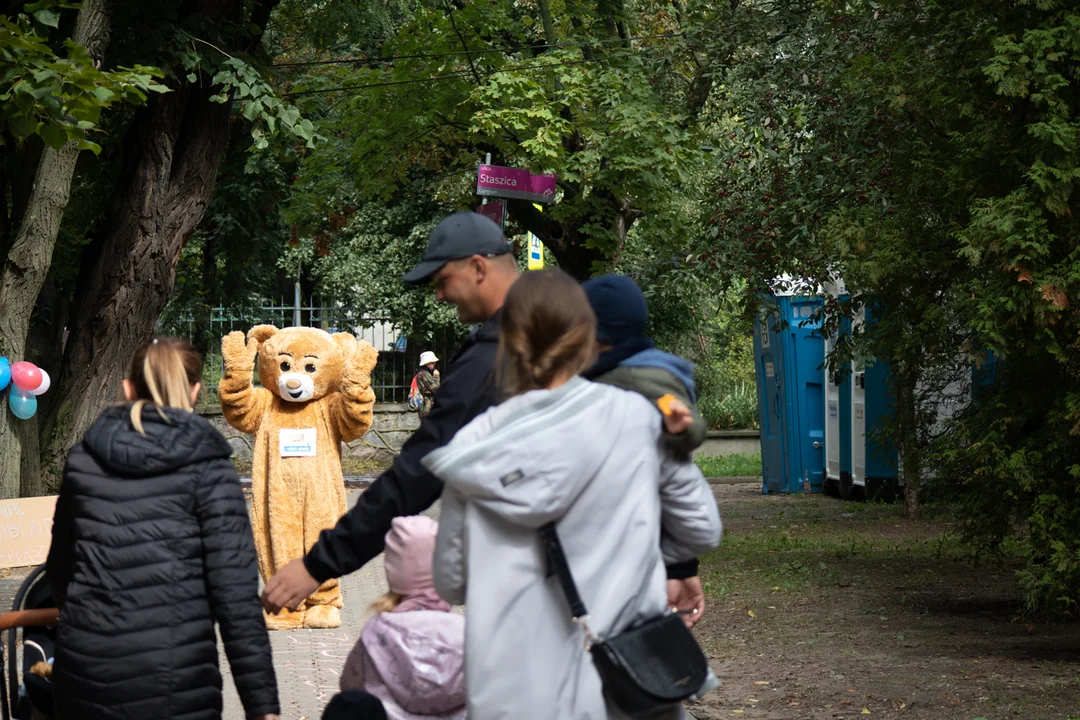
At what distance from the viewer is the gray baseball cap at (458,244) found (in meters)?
3.94

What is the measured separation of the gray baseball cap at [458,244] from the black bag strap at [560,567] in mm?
1145

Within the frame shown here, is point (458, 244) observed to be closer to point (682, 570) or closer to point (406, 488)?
point (406, 488)

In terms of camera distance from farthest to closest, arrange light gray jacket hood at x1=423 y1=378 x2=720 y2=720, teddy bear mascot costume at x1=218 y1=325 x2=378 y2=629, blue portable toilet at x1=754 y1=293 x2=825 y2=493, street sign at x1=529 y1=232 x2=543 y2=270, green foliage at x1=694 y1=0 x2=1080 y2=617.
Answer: blue portable toilet at x1=754 y1=293 x2=825 y2=493 < street sign at x1=529 y1=232 x2=543 y2=270 < teddy bear mascot costume at x1=218 y1=325 x2=378 y2=629 < green foliage at x1=694 y1=0 x2=1080 y2=617 < light gray jacket hood at x1=423 y1=378 x2=720 y2=720

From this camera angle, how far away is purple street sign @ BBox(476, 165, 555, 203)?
14.0 m

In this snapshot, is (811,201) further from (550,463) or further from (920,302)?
(550,463)

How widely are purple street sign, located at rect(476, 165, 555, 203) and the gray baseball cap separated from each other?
986 cm

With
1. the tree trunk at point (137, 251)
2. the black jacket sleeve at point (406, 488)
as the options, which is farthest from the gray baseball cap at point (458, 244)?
the tree trunk at point (137, 251)

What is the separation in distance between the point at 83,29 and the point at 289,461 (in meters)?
4.66

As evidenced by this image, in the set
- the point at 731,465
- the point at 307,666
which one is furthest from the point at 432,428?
the point at 731,465

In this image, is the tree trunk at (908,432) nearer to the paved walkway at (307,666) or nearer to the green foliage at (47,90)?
the paved walkway at (307,666)

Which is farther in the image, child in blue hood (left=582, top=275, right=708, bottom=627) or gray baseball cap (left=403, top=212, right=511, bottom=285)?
gray baseball cap (left=403, top=212, right=511, bottom=285)

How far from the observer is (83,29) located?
11.9 m

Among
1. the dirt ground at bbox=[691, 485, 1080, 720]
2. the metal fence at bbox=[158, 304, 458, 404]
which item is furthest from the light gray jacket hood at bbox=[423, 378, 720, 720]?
the metal fence at bbox=[158, 304, 458, 404]

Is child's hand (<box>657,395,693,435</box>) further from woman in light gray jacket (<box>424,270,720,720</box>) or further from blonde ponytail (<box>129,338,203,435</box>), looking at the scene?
blonde ponytail (<box>129,338,203,435</box>)
